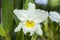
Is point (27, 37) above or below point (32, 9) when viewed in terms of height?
below

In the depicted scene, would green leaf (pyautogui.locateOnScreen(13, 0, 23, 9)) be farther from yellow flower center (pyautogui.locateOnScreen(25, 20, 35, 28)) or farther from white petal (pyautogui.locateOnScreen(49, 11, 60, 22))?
white petal (pyautogui.locateOnScreen(49, 11, 60, 22))

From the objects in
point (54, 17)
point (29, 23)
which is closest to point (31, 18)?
point (29, 23)

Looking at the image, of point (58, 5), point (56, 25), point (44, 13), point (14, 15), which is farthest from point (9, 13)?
point (58, 5)

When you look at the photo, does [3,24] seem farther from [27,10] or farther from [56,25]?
[56,25]

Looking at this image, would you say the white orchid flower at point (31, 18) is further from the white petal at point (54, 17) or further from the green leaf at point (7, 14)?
the white petal at point (54, 17)

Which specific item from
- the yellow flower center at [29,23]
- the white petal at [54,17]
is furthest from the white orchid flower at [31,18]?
the white petal at [54,17]

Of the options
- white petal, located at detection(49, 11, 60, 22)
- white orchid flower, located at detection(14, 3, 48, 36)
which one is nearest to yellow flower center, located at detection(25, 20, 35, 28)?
white orchid flower, located at detection(14, 3, 48, 36)
